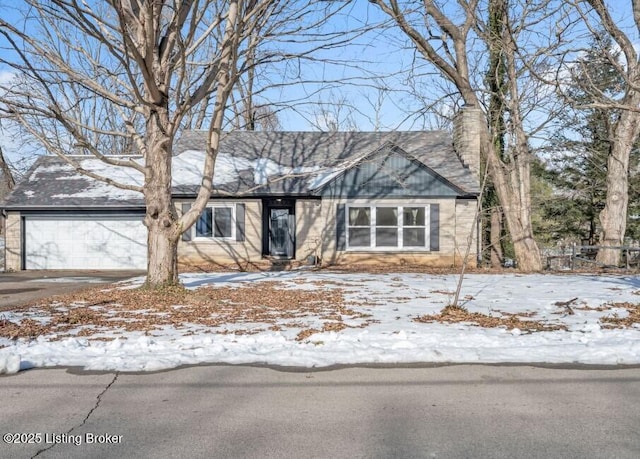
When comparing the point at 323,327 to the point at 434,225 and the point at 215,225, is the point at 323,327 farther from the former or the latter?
the point at 215,225

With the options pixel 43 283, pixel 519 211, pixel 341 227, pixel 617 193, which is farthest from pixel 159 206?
pixel 617 193

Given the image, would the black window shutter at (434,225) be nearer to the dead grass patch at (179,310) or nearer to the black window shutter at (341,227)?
the black window shutter at (341,227)

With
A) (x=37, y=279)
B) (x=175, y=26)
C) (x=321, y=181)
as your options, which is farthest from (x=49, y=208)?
(x=175, y=26)

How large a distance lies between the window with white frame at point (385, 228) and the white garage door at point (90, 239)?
26.7ft

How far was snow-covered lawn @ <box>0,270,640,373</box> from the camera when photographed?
19.1ft

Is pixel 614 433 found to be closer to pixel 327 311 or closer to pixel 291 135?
pixel 327 311

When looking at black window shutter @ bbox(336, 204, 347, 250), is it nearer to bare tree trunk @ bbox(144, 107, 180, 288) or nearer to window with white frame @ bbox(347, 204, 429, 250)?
window with white frame @ bbox(347, 204, 429, 250)

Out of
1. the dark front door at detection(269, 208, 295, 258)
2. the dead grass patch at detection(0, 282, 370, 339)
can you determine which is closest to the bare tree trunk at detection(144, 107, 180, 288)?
the dead grass patch at detection(0, 282, 370, 339)

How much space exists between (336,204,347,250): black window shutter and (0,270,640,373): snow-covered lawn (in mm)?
6283

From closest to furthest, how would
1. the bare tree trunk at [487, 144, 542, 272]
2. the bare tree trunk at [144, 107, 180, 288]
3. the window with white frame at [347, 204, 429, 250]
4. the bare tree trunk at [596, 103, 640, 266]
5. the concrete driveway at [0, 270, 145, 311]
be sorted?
the bare tree trunk at [144, 107, 180, 288] < the concrete driveway at [0, 270, 145, 311] < the bare tree trunk at [487, 144, 542, 272] < the bare tree trunk at [596, 103, 640, 266] < the window with white frame at [347, 204, 429, 250]

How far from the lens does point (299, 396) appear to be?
4602 millimetres

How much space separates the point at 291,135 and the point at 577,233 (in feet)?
61.7

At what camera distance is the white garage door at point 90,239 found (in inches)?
769

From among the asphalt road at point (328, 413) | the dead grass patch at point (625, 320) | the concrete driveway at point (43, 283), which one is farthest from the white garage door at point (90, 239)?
the dead grass patch at point (625, 320)
